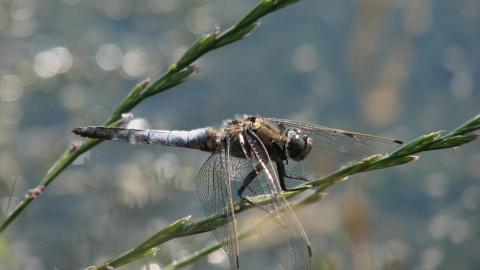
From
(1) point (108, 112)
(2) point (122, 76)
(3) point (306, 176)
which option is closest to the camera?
(3) point (306, 176)

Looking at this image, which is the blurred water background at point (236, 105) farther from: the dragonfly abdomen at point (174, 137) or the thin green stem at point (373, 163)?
the thin green stem at point (373, 163)

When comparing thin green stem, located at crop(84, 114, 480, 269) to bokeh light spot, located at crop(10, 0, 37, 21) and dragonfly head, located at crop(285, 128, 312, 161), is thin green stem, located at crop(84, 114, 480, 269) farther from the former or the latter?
bokeh light spot, located at crop(10, 0, 37, 21)

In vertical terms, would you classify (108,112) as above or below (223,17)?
below

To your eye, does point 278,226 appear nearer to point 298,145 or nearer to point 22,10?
point 298,145

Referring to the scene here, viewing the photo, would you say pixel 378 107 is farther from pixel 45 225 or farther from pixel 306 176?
pixel 45 225

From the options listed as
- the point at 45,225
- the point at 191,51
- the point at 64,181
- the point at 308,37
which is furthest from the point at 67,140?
the point at 191,51

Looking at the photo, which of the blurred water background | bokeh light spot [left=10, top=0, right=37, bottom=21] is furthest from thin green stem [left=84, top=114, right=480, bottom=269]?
bokeh light spot [left=10, top=0, right=37, bottom=21]

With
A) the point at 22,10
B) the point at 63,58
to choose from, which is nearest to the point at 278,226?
the point at 63,58
